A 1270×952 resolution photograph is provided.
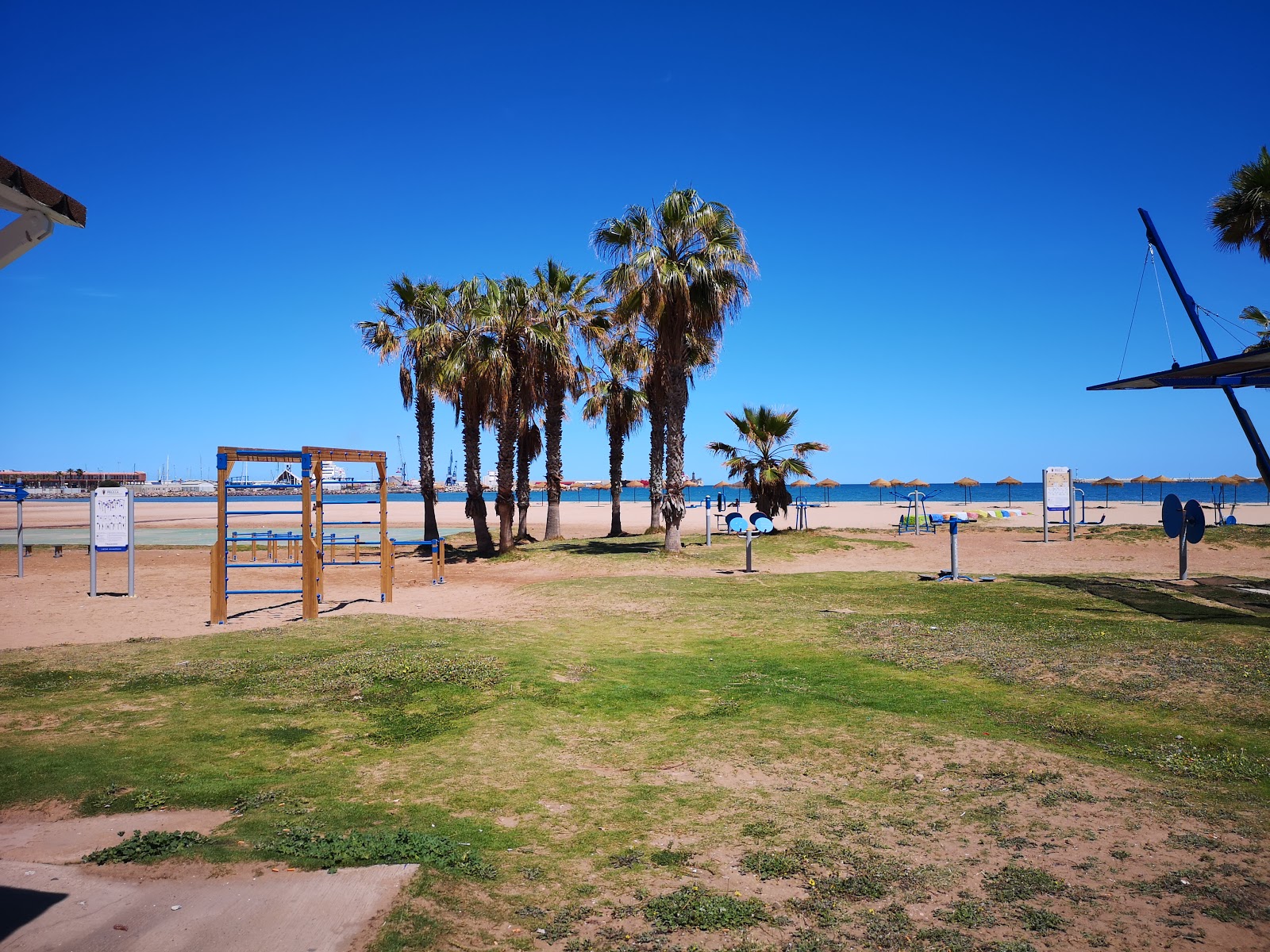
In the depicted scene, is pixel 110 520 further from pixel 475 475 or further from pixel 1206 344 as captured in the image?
pixel 1206 344

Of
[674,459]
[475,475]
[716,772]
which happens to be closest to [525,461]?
[475,475]

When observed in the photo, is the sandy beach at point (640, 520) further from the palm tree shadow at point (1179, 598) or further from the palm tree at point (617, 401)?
the palm tree shadow at point (1179, 598)

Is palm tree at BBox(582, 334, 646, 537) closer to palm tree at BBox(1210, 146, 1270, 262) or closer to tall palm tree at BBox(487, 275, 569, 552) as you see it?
tall palm tree at BBox(487, 275, 569, 552)

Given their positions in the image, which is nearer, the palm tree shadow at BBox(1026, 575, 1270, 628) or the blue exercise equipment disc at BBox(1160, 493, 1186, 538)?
the palm tree shadow at BBox(1026, 575, 1270, 628)

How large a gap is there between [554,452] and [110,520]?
1646 centimetres

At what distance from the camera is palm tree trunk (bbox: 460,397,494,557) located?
86.7 feet

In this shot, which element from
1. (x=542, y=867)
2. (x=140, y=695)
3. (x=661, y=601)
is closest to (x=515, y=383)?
(x=661, y=601)

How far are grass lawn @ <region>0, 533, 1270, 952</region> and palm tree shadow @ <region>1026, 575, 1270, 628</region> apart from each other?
1.20 metres

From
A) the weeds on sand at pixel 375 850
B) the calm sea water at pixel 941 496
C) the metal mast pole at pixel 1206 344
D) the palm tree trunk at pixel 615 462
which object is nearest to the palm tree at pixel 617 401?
Answer: the palm tree trunk at pixel 615 462

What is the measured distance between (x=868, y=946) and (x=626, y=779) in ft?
8.45

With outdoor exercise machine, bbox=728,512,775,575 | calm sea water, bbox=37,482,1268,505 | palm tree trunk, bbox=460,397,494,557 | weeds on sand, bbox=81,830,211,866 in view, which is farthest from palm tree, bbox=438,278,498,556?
calm sea water, bbox=37,482,1268,505

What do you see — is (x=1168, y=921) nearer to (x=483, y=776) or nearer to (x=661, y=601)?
(x=483, y=776)

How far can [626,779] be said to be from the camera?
19.6 feet

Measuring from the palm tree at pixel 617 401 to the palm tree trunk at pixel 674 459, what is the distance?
31.1 ft
